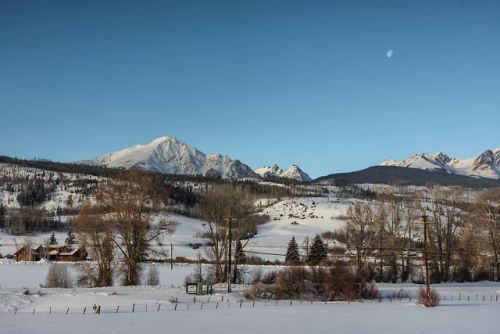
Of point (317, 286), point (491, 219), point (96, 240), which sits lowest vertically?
point (317, 286)

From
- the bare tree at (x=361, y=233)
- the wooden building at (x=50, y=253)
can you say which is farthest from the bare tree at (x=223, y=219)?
the wooden building at (x=50, y=253)

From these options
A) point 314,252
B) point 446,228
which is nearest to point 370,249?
point 446,228

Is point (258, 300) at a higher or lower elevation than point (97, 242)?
lower

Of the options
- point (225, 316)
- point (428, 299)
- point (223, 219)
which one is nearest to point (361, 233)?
point (223, 219)

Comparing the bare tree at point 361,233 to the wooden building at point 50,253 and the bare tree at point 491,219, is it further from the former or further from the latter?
the wooden building at point 50,253

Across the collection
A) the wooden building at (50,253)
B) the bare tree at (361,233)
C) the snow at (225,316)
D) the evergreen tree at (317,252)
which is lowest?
the wooden building at (50,253)

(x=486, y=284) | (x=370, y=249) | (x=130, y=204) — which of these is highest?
(x=130, y=204)

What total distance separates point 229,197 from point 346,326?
27354 millimetres

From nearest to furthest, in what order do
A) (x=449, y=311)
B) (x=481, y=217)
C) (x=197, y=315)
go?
(x=197, y=315), (x=449, y=311), (x=481, y=217)

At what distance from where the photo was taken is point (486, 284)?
193 ft

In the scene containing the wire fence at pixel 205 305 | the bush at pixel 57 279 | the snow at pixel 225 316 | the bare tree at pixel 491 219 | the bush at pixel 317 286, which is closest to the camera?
the snow at pixel 225 316

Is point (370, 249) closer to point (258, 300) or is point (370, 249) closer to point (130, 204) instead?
point (258, 300)

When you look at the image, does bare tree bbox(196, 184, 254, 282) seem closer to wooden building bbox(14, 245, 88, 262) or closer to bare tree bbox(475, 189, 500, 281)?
bare tree bbox(475, 189, 500, 281)

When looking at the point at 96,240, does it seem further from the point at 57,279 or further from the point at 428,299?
the point at 428,299
